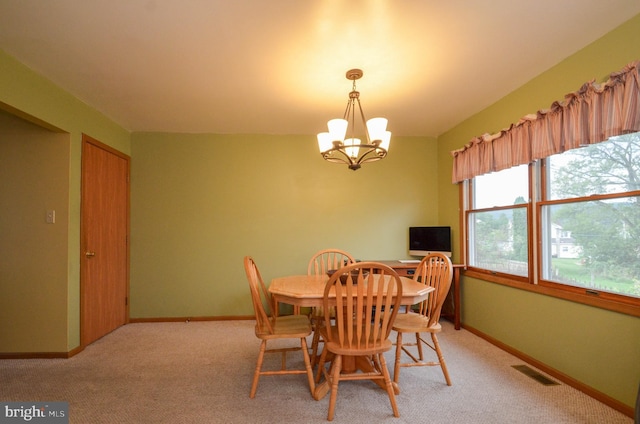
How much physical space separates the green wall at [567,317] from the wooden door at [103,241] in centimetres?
404

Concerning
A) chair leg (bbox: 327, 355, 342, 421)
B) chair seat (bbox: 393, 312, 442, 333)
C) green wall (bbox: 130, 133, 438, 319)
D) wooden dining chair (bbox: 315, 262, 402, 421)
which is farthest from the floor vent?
green wall (bbox: 130, 133, 438, 319)

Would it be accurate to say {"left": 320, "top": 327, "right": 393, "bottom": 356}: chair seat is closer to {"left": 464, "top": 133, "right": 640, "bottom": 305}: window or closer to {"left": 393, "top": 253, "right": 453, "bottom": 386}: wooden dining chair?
{"left": 393, "top": 253, "right": 453, "bottom": 386}: wooden dining chair

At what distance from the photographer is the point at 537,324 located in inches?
100.0

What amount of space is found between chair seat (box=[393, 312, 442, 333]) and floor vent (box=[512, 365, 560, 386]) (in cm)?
87

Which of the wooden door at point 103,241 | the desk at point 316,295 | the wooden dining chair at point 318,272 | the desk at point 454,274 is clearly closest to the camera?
the desk at point 316,295

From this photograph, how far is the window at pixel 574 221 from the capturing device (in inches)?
76.5

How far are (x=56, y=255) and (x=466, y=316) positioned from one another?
4236 mm

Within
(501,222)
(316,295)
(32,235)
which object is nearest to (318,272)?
(316,295)

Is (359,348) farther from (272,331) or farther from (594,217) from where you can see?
(594,217)

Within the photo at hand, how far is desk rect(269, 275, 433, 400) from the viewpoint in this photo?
201 centimetres

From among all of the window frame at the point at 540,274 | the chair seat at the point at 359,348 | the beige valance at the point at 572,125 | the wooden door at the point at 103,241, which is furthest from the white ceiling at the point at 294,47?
the chair seat at the point at 359,348

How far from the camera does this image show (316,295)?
6.59ft

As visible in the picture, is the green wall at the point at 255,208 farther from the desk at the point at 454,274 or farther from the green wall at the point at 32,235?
the green wall at the point at 32,235

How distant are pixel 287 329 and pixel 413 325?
932mm
